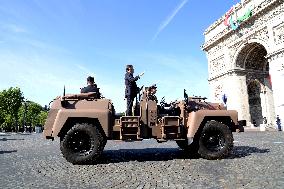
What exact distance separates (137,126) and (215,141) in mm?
2024

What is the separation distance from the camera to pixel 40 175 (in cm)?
561

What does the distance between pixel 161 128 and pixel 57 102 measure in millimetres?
2585

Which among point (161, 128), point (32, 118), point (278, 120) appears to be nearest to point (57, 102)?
point (161, 128)

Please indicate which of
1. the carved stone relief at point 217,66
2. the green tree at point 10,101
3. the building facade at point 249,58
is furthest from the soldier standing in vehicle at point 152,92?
the green tree at point 10,101

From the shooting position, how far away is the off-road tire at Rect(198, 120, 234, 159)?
7461 millimetres

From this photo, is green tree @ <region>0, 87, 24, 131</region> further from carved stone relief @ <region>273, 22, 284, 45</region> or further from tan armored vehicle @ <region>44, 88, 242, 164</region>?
tan armored vehicle @ <region>44, 88, 242, 164</region>

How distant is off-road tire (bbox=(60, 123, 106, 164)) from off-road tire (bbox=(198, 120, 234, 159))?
7.97 feet

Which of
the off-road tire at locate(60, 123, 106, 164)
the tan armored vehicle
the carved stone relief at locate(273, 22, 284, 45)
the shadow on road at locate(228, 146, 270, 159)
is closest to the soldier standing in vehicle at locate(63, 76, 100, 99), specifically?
the tan armored vehicle

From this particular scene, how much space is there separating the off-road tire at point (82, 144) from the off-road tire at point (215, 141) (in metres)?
2.43

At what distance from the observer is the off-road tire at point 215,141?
7461mm

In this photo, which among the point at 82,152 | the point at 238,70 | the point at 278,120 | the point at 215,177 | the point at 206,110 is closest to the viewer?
the point at 215,177

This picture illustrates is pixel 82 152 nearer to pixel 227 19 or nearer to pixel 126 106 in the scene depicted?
pixel 126 106

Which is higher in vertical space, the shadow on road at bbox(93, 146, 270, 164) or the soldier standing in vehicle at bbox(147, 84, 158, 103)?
the soldier standing in vehicle at bbox(147, 84, 158, 103)

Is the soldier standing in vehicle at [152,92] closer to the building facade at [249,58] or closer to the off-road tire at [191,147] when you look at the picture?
the off-road tire at [191,147]
